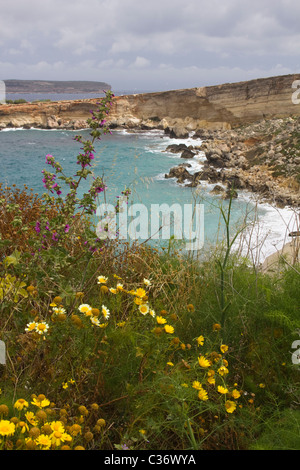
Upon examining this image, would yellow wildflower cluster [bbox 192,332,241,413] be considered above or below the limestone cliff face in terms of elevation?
below

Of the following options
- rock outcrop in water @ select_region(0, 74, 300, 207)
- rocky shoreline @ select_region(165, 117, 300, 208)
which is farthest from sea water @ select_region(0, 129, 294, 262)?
rock outcrop in water @ select_region(0, 74, 300, 207)

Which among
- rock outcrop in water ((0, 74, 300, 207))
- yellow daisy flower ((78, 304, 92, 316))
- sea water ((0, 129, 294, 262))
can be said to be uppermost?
rock outcrop in water ((0, 74, 300, 207))

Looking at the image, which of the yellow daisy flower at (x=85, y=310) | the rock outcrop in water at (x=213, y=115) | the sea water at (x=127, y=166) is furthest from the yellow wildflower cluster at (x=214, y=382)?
the rock outcrop in water at (x=213, y=115)

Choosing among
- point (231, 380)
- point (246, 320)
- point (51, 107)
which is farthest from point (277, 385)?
point (51, 107)

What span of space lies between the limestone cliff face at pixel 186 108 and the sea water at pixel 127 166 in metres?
1.97

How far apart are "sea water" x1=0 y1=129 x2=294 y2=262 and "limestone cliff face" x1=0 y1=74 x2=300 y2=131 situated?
6.47 ft

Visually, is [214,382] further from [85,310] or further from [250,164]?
[250,164]

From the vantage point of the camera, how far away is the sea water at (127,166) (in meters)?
10.3

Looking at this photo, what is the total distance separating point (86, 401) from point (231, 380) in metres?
0.90

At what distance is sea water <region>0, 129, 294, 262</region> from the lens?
33.8ft

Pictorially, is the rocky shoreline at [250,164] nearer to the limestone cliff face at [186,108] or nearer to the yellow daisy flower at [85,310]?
the limestone cliff face at [186,108]

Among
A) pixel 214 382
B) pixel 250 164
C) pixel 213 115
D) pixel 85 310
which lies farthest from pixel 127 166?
pixel 214 382

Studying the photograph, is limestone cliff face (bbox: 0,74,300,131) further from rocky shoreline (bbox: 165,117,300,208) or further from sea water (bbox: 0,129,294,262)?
rocky shoreline (bbox: 165,117,300,208)
